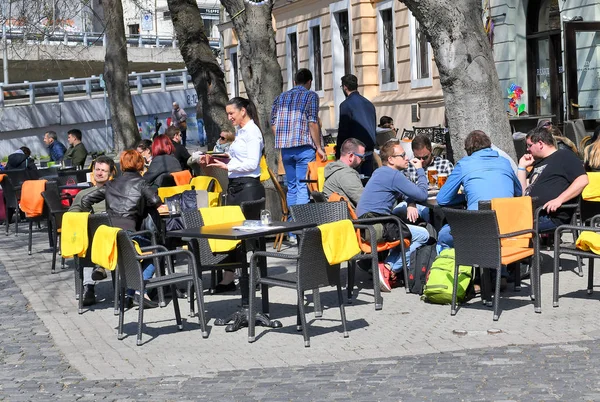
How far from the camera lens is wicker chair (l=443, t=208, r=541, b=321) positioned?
941cm

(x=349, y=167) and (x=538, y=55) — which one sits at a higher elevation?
(x=538, y=55)

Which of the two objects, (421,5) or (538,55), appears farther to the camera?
(538,55)

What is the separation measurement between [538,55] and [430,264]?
45.8 feet

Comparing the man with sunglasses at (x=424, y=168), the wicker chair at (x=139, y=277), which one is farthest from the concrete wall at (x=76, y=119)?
the wicker chair at (x=139, y=277)

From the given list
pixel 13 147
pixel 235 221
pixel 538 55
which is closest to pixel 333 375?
pixel 235 221

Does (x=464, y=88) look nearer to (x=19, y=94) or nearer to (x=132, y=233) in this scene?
(x=132, y=233)

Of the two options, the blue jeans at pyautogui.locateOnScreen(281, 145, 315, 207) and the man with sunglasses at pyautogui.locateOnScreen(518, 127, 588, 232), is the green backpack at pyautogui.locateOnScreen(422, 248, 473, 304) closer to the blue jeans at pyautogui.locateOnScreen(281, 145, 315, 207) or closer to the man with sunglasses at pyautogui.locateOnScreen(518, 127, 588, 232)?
the man with sunglasses at pyautogui.locateOnScreen(518, 127, 588, 232)

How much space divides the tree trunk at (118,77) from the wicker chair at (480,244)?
17909 millimetres

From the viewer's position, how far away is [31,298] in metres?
12.2

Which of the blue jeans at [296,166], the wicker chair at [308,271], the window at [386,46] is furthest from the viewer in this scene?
the window at [386,46]

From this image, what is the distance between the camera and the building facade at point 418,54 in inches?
830

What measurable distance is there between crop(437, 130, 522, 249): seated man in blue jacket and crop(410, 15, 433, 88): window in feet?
56.0

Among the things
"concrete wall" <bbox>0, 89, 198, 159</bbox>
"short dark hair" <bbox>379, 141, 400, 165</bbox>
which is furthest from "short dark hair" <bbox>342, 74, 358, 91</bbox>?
"concrete wall" <bbox>0, 89, 198, 159</bbox>

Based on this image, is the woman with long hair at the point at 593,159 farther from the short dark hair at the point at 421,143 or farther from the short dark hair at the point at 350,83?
the short dark hair at the point at 350,83
